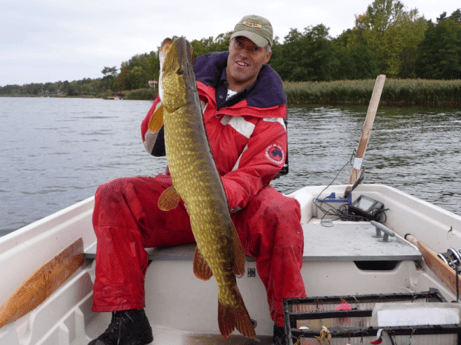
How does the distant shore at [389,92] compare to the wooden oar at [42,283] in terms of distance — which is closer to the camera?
the wooden oar at [42,283]

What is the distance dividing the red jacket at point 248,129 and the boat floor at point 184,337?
2.92ft

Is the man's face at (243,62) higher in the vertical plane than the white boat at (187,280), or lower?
higher

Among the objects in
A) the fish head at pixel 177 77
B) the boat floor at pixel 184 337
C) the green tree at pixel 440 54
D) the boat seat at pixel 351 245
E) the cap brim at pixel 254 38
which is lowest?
the boat floor at pixel 184 337

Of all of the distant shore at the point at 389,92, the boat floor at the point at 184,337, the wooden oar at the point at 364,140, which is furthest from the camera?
the distant shore at the point at 389,92

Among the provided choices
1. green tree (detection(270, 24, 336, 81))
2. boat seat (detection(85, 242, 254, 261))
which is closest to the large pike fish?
boat seat (detection(85, 242, 254, 261))

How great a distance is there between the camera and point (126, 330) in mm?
2184

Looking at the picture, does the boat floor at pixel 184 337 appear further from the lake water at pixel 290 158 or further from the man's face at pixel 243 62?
the lake water at pixel 290 158

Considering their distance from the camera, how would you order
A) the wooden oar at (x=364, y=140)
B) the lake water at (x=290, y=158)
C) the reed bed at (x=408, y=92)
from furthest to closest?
1. the reed bed at (x=408, y=92)
2. the lake water at (x=290, y=158)
3. the wooden oar at (x=364, y=140)

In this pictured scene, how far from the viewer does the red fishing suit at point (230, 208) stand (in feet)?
7.11

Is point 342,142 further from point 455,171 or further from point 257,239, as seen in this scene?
point 257,239

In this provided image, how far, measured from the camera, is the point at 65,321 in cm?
232

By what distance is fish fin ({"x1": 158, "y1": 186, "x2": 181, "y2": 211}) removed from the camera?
195 cm

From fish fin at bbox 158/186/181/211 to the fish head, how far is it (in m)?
0.38

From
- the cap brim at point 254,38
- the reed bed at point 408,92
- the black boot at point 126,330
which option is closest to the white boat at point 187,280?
the black boot at point 126,330
